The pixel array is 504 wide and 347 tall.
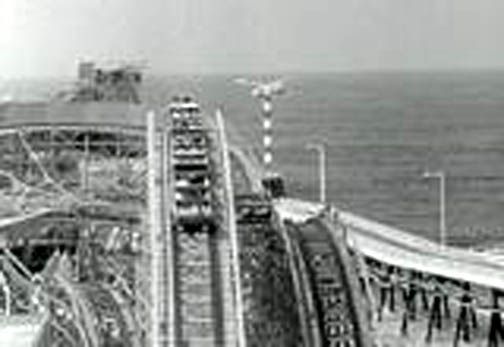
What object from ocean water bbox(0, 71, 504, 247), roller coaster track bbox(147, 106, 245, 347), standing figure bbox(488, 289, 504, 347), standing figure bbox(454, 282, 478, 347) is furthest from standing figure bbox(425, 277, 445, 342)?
ocean water bbox(0, 71, 504, 247)

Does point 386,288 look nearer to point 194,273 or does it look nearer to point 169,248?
point 169,248

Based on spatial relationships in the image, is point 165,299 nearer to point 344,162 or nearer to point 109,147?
point 109,147

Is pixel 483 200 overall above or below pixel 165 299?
below

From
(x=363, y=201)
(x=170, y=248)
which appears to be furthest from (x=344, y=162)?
(x=170, y=248)

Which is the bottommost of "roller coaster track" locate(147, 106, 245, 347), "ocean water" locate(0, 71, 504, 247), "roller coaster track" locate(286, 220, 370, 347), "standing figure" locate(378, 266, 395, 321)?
"ocean water" locate(0, 71, 504, 247)

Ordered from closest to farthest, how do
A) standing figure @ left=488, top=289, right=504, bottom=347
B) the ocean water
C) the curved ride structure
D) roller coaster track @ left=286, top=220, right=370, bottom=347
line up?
the curved ride structure → roller coaster track @ left=286, top=220, right=370, bottom=347 → standing figure @ left=488, top=289, right=504, bottom=347 → the ocean water

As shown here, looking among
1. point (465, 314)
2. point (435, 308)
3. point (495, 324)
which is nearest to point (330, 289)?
point (495, 324)

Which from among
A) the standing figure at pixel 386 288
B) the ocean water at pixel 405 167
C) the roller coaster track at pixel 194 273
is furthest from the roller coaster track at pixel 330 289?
the ocean water at pixel 405 167

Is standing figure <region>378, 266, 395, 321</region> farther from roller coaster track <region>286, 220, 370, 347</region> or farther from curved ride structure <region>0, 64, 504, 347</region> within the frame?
roller coaster track <region>286, 220, 370, 347</region>

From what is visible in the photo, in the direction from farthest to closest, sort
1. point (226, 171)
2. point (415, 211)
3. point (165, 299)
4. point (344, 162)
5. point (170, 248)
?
point (344, 162), point (415, 211), point (226, 171), point (170, 248), point (165, 299)
